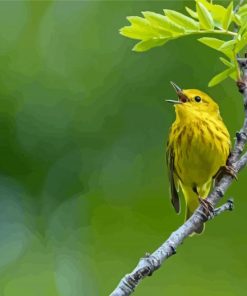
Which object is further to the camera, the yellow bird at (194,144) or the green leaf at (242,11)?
the yellow bird at (194,144)

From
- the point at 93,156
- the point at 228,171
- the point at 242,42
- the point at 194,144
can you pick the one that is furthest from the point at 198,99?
the point at 93,156

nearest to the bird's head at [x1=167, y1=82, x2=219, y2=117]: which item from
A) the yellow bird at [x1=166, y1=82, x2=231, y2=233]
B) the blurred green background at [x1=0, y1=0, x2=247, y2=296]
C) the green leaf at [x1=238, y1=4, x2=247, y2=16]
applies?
the yellow bird at [x1=166, y1=82, x2=231, y2=233]

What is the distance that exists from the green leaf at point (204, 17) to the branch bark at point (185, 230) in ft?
0.62

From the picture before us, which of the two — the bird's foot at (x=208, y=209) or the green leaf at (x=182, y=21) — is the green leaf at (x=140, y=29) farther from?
the bird's foot at (x=208, y=209)

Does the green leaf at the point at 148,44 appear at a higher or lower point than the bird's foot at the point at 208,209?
higher

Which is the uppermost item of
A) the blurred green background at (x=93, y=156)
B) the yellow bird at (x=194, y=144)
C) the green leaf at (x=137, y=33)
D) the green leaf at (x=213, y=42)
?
the green leaf at (x=137, y=33)

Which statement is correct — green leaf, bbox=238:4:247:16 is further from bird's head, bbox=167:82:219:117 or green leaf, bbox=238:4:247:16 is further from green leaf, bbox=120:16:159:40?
bird's head, bbox=167:82:219:117

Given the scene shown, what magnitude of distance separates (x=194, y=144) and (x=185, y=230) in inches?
63.3

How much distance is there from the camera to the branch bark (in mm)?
2629

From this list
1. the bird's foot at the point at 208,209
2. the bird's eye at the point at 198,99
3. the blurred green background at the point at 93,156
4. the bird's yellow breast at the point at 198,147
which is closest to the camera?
the bird's foot at the point at 208,209

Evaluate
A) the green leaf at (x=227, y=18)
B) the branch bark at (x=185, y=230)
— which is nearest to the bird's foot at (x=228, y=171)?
the branch bark at (x=185, y=230)

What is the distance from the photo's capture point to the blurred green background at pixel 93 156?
5969mm

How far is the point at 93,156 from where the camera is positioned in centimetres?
803

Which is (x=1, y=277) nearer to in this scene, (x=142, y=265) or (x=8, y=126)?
(x=8, y=126)
